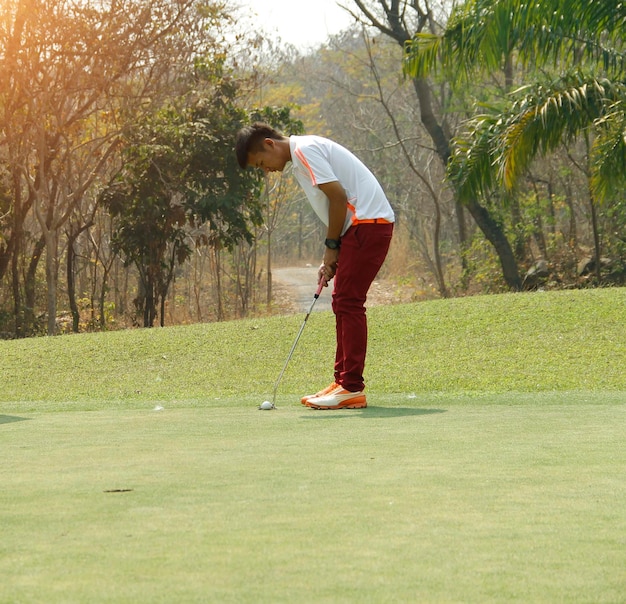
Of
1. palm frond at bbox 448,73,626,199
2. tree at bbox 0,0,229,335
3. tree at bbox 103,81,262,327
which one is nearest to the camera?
palm frond at bbox 448,73,626,199

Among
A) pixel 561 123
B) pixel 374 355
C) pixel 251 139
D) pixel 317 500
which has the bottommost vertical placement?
pixel 374 355

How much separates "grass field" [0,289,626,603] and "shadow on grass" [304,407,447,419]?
16 mm

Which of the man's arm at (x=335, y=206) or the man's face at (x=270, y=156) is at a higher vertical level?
the man's face at (x=270, y=156)

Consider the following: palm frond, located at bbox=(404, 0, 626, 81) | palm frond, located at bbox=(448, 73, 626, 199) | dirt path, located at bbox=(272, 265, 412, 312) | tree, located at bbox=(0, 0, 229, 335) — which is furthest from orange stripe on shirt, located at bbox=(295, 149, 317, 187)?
dirt path, located at bbox=(272, 265, 412, 312)

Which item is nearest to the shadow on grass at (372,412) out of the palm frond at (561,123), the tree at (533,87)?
the tree at (533,87)

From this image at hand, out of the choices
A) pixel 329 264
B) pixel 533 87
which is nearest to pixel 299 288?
pixel 533 87

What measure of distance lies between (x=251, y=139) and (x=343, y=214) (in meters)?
0.70

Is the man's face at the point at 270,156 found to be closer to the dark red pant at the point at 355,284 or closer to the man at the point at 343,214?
the man at the point at 343,214

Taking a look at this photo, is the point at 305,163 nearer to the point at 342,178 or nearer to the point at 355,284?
the point at 342,178

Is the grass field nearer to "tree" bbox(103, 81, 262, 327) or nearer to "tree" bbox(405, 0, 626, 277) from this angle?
"tree" bbox(405, 0, 626, 277)

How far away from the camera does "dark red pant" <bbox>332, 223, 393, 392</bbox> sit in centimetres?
638

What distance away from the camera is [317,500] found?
301cm

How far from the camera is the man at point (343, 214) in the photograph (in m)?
6.31

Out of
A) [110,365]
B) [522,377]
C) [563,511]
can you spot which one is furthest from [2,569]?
[110,365]
